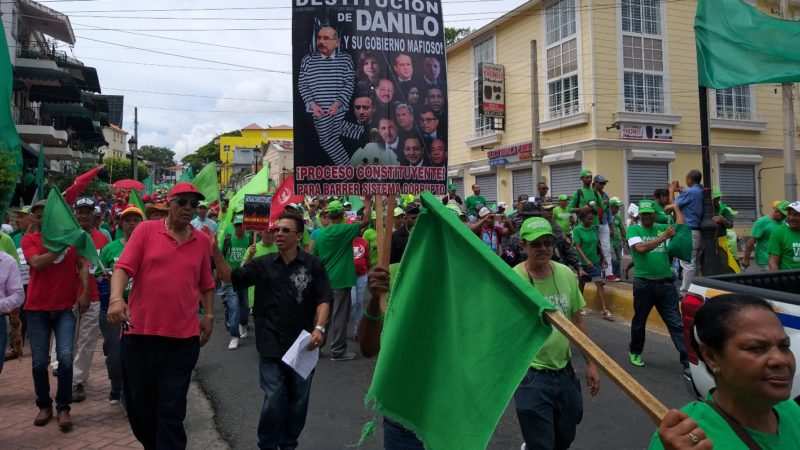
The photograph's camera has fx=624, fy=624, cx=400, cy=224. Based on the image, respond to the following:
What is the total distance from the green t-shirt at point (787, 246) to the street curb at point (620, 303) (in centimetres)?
243

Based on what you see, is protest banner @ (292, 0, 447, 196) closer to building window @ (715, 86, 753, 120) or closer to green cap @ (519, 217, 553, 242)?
green cap @ (519, 217, 553, 242)

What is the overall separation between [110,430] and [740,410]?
489cm

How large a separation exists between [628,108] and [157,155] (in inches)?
3863

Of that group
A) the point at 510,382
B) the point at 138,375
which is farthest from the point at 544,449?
the point at 138,375

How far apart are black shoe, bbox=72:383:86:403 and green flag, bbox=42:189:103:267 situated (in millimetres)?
1448

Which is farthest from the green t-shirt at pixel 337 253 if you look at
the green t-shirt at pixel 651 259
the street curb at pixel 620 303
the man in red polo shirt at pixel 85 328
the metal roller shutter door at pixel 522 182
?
the metal roller shutter door at pixel 522 182

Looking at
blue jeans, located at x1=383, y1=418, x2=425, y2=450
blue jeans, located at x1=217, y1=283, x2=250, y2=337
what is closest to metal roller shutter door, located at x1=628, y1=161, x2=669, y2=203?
blue jeans, located at x1=217, y1=283, x2=250, y2=337

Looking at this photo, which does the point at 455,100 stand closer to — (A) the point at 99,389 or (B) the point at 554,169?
(B) the point at 554,169

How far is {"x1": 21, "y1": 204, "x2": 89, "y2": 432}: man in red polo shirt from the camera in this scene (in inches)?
203

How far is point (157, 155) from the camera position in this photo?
347 ft

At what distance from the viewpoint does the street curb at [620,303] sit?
9016mm

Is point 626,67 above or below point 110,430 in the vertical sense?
above

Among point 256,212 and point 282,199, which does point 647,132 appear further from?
point 256,212

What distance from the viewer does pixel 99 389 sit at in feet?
21.0
